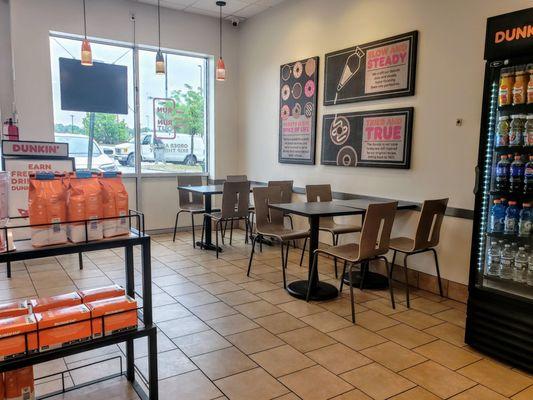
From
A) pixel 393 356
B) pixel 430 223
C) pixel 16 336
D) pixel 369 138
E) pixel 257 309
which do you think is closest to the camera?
pixel 16 336

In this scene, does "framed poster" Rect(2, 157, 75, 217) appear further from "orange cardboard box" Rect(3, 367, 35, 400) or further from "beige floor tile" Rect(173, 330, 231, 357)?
"orange cardboard box" Rect(3, 367, 35, 400)

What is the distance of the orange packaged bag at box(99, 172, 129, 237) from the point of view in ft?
5.86

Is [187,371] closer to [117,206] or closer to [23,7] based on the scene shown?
[117,206]

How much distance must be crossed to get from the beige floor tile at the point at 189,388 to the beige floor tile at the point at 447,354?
4.54 feet

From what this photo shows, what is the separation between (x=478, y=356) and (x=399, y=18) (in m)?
3.09

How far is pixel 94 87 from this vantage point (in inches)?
219

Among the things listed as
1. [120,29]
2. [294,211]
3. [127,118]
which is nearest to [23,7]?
[120,29]

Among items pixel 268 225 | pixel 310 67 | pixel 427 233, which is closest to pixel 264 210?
pixel 268 225

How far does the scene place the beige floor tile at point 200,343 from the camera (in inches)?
105

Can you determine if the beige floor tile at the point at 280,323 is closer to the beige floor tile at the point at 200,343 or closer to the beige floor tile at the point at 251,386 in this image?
the beige floor tile at the point at 200,343

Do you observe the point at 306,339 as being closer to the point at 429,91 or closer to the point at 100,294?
the point at 100,294

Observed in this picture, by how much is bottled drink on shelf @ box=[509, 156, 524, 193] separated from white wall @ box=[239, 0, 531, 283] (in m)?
0.92

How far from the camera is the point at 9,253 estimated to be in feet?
4.98

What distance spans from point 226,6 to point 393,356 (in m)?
5.01
